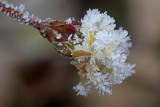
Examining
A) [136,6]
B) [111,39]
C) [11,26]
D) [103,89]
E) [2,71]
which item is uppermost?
[136,6]

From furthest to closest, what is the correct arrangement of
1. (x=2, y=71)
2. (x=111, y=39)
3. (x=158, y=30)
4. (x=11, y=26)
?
(x=158, y=30)
(x=11, y=26)
(x=2, y=71)
(x=111, y=39)

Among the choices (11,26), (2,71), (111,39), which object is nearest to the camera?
(111,39)

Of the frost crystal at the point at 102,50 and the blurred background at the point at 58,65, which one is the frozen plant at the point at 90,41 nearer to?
the frost crystal at the point at 102,50

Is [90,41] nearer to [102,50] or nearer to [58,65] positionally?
[102,50]

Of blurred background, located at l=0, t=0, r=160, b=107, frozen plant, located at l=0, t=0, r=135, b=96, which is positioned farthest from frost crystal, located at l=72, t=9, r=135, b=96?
blurred background, located at l=0, t=0, r=160, b=107

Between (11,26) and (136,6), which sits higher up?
(136,6)

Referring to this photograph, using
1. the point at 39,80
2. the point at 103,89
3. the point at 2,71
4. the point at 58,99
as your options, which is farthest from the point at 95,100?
the point at 103,89

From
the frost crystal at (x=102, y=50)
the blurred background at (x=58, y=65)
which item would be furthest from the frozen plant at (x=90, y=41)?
the blurred background at (x=58, y=65)

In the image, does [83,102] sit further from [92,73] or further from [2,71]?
[92,73]
